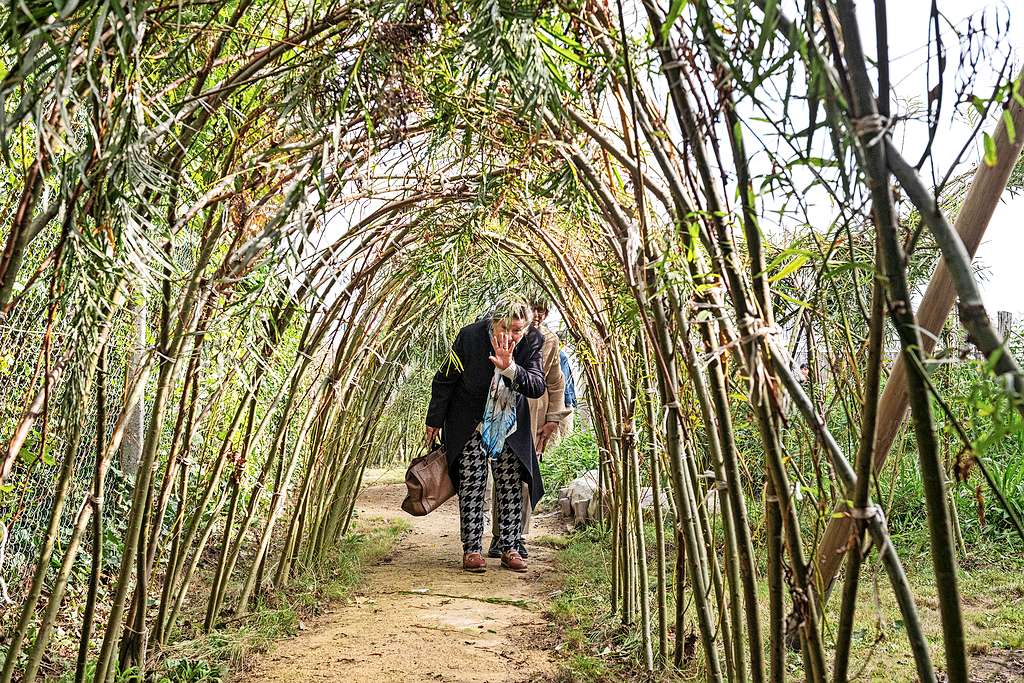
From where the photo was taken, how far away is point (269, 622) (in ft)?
11.1

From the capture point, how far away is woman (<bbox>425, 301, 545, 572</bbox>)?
4.57 metres

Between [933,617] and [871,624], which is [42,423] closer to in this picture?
[871,624]

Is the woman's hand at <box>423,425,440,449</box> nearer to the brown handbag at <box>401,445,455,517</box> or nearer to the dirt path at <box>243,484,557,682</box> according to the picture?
the brown handbag at <box>401,445,455,517</box>

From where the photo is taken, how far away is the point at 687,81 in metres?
1.19

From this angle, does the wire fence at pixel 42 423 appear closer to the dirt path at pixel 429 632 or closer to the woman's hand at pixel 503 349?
the dirt path at pixel 429 632

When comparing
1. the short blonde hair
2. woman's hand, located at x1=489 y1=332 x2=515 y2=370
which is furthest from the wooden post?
the short blonde hair

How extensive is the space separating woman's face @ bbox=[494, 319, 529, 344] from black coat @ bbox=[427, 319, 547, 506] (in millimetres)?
176

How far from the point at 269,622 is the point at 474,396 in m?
1.66

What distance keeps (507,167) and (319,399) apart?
1790 millimetres

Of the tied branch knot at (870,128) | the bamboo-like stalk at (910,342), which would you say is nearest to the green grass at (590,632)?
the bamboo-like stalk at (910,342)

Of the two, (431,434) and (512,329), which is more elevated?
(512,329)

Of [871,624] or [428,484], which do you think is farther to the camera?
[428,484]

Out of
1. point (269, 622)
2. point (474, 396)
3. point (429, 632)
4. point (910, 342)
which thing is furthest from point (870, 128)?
point (474, 396)

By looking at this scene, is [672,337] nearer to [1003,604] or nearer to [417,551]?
[1003,604]
